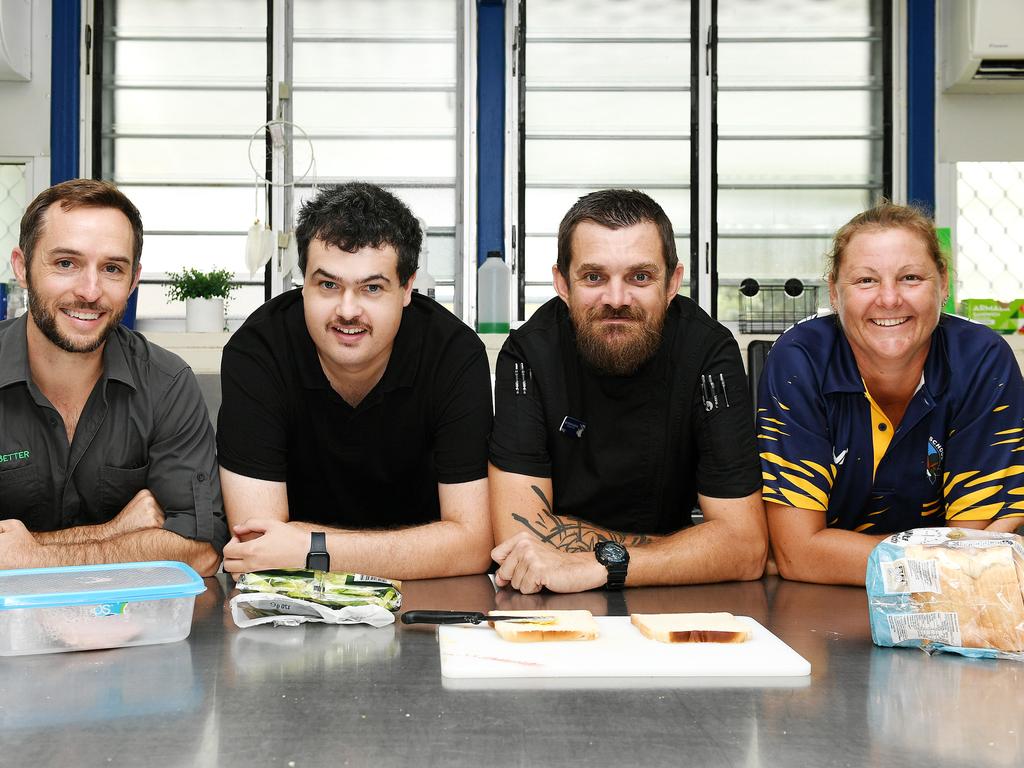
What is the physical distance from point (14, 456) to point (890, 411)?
1.58 m

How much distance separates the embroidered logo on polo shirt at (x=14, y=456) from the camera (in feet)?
5.53

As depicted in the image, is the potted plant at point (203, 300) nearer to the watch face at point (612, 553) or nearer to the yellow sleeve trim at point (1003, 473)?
the watch face at point (612, 553)

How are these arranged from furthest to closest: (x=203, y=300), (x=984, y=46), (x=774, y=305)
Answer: (x=774, y=305) < (x=984, y=46) < (x=203, y=300)

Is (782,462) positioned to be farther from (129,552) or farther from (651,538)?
(129,552)

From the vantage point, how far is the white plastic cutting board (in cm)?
97

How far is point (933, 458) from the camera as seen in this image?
1698 millimetres

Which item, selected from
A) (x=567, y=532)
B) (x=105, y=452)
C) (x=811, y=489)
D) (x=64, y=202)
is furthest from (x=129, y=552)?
(x=811, y=489)

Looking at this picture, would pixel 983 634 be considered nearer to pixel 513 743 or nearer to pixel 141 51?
pixel 513 743

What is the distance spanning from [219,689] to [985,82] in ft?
13.8

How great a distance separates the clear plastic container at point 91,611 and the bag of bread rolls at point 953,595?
0.80m

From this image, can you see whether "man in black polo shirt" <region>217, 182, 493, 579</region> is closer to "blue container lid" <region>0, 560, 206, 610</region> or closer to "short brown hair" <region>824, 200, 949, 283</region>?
"blue container lid" <region>0, 560, 206, 610</region>

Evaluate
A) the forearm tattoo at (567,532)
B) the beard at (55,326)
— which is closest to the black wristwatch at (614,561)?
the forearm tattoo at (567,532)

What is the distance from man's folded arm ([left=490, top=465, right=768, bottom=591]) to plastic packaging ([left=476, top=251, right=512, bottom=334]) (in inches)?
65.6

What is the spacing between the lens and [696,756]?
2.49 feet
